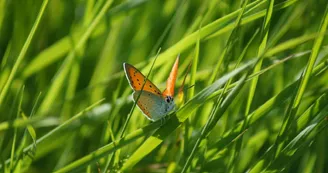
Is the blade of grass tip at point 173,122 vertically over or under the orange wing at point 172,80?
under

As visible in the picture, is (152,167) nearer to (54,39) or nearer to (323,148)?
(323,148)

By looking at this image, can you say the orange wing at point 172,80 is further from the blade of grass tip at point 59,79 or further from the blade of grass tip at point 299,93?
the blade of grass tip at point 59,79

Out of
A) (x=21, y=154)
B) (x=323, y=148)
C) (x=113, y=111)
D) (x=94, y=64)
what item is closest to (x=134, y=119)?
(x=113, y=111)

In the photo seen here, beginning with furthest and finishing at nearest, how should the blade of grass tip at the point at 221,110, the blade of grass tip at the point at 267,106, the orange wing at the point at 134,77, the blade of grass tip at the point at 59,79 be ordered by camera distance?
the blade of grass tip at the point at 59,79, the blade of grass tip at the point at 267,106, the orange wing at the point at 134,77, the blade of grass tip at the point at 221,110

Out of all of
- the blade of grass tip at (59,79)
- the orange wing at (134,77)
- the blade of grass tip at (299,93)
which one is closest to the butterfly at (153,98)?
the orange wing at (134,77)

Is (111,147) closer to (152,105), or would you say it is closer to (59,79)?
(152,105)

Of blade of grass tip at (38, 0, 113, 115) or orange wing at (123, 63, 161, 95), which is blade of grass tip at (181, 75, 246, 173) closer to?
orange wing at (123, 63, 161, 95)

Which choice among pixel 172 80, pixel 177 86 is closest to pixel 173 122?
pixel 172 80
